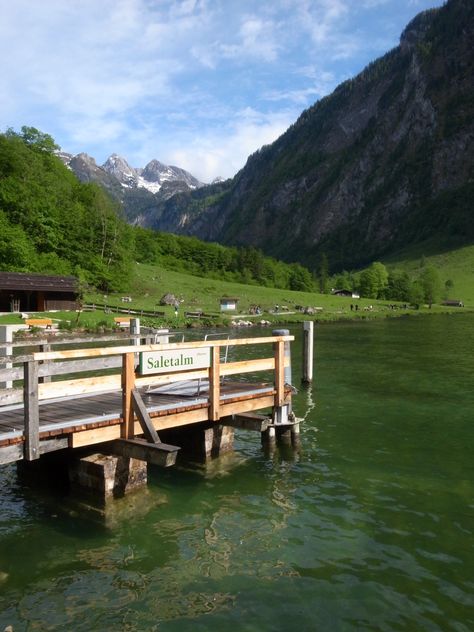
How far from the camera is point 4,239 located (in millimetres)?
82000

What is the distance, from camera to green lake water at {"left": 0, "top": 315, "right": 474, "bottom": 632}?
843 centimetres

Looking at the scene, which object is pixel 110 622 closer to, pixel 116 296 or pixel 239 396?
pixel 239 396

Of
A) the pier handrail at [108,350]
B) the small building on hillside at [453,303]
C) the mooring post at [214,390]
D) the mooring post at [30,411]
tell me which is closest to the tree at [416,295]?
the small building on hillside at [453,303]

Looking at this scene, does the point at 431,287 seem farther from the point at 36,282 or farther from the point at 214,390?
the point at 214,390

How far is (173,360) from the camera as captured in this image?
13.9 metres

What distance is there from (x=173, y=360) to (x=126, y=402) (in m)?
1.97

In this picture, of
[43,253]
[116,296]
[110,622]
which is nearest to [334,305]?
[116,296]

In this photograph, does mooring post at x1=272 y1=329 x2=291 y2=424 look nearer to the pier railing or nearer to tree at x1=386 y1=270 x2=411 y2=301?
the pier railing

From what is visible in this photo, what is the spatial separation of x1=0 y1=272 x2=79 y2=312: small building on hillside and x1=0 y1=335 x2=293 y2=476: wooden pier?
203ft

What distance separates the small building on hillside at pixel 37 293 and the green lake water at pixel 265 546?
62.1 meters

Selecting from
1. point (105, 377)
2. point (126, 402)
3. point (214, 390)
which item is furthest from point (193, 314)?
point (126, 402)

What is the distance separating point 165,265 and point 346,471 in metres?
135

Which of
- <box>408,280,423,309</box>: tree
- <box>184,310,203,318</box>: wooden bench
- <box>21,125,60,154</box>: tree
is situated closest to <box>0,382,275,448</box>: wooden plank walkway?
<box>184,310,203,318</box>: wooden bench

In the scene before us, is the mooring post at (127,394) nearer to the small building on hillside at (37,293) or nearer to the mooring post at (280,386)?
the mooring post at (280,386)
